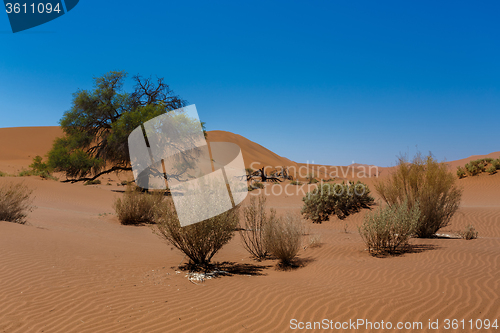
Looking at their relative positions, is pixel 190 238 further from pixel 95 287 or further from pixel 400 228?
pixel 400 228

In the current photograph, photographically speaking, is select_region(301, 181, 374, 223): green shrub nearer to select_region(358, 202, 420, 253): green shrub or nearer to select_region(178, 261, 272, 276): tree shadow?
select_region(358, 202, 420, 253): green shrub

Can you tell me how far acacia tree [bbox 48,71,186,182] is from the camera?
24.2 m

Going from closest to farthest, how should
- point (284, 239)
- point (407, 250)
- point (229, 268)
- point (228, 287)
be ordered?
1. point (228, 287)
2. point (229, 268)
3. point (284, 239)
4. point (407, 250)

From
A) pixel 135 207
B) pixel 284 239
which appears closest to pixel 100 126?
pixel 135 207

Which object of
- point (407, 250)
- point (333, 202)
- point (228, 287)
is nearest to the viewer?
point (228, 287)

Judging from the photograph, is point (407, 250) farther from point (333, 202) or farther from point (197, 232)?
point (333, 202)

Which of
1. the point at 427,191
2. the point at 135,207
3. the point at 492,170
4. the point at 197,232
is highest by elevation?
the point at 492,170

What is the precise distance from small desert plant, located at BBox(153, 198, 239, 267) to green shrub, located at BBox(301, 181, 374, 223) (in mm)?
8863

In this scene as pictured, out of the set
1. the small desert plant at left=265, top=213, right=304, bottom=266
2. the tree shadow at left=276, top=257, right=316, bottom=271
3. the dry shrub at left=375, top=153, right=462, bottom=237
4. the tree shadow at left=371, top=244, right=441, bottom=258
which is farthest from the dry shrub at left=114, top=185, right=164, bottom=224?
the dry shrub at left=375, top=153, right=462, bottom=237

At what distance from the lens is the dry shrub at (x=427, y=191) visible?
28.5ft

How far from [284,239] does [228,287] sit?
6.86ft

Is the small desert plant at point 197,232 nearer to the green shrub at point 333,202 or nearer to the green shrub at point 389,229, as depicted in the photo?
the green shrub at point 389,229

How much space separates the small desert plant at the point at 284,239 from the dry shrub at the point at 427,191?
152 inches

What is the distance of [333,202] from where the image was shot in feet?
47.6
